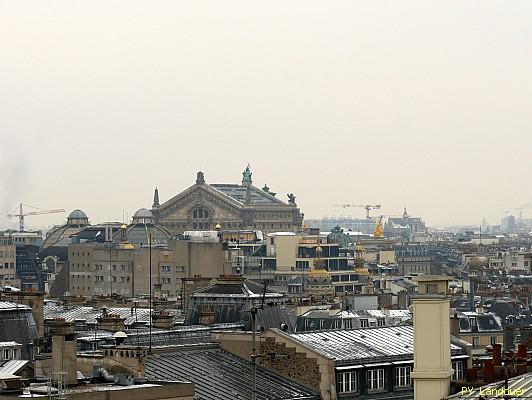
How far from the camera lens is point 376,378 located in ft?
201

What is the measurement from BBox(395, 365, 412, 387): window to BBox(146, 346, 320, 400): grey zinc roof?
3657 millimetres

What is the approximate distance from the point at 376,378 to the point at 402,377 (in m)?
1.06

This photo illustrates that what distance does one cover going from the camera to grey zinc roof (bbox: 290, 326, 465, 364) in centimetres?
6131

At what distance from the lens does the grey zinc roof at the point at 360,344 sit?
6131cm

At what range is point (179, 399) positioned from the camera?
4834cm

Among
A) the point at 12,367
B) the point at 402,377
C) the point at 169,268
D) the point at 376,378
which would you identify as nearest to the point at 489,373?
the point at 12,367

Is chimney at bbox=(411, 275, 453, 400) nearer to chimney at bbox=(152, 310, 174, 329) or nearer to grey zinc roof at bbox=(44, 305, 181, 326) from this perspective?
chimney at bbox=(152, 310, 174, 329)

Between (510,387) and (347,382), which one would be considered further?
(347,382)

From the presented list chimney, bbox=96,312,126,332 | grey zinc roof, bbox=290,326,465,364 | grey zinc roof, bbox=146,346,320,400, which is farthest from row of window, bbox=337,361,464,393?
Result: chimney, bbox=96,312,126,332

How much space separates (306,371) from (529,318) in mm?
60220

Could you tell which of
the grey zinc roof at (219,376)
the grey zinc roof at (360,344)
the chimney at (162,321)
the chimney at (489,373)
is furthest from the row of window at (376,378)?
the chimney at (162,321)

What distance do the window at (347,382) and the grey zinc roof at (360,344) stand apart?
15.4 inches

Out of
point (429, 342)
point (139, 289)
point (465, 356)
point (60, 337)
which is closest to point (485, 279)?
point (139, 289)

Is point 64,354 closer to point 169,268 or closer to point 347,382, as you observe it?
point 347,382
